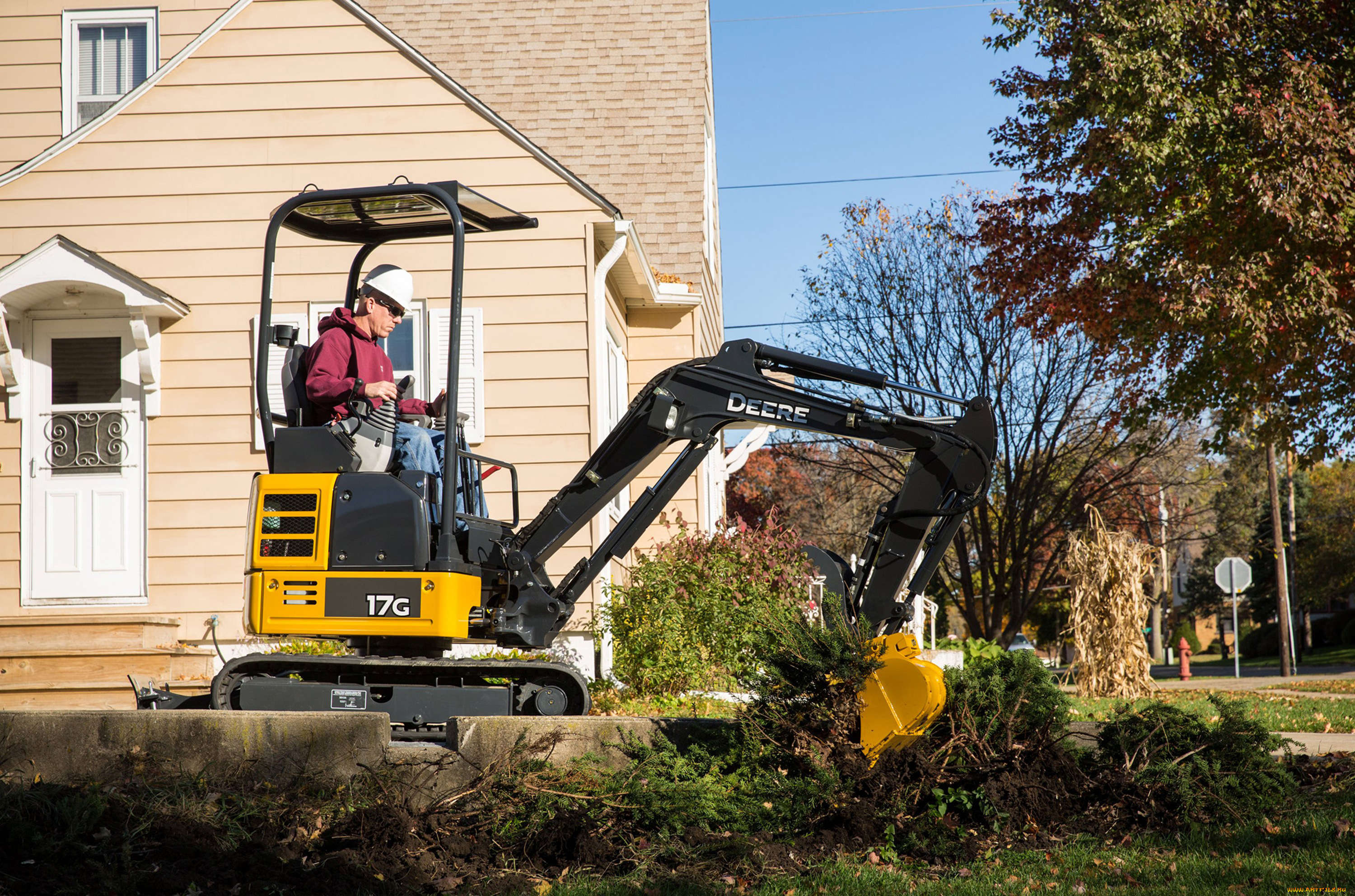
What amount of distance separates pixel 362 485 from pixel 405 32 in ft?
37.8

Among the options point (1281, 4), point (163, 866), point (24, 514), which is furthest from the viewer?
point (1281, 4)

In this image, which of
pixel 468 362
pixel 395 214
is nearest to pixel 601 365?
pixel 468 362

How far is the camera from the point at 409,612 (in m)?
5.89

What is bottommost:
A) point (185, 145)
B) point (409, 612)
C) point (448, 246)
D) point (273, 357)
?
point (409, 612)

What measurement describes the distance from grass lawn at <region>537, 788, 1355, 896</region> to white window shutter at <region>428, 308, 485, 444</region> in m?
6.04

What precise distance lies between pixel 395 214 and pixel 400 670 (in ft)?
9.13

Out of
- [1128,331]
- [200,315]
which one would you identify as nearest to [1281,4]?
[1128,331]

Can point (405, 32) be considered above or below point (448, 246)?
above

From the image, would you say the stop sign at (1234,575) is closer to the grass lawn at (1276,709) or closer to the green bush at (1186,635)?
the grass lawn at (1276,709)

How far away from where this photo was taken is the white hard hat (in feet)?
20.6

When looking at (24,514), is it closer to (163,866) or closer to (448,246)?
(448,246)

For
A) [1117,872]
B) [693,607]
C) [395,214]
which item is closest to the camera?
[1117,872]

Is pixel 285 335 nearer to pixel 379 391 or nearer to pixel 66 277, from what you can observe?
pixel 379 391

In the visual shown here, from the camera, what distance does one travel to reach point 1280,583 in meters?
28.4
